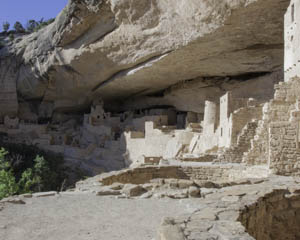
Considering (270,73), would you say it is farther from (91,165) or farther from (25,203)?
(25,203)

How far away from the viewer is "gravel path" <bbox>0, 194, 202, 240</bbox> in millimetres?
3901

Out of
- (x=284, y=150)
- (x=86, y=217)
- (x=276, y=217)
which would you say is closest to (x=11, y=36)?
(x=284, y=150)

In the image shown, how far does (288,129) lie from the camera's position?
786cm

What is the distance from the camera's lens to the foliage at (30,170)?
16.7 m

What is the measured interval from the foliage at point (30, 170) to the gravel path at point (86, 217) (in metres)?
10.8

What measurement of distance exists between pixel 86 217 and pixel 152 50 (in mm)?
13786

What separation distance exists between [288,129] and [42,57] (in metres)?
19.6

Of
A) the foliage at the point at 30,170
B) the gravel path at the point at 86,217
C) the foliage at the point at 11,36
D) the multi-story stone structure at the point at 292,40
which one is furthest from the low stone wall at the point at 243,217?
Result: the foliage at the point at 11,36

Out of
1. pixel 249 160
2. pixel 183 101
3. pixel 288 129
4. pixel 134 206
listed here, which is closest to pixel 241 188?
pixel 134 206

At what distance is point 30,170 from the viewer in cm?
1916

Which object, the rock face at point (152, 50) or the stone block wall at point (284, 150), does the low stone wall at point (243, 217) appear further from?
the rock face at point (152, 50)

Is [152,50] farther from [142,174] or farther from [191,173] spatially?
[142,174]

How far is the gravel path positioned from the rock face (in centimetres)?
963

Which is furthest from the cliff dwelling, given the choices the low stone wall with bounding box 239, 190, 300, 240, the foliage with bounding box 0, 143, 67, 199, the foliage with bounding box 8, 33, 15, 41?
the foliage with bounding box 8, 33, 15, 41
